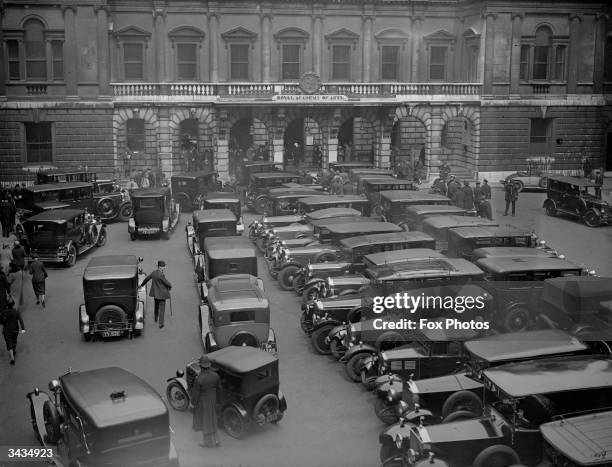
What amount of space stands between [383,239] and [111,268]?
7434 mm

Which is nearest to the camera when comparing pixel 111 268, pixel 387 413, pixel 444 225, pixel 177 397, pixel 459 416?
pixel 459 416

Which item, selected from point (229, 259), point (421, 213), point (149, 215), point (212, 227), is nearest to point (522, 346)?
point (229, 259)

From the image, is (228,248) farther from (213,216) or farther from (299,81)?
(299,81)

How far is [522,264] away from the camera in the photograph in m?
19.7

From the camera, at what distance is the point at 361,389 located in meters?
16.3

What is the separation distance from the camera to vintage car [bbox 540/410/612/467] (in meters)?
10.5

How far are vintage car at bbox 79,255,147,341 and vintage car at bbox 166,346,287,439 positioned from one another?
4.93 meters

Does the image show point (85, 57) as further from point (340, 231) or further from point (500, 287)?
point (500, 287)

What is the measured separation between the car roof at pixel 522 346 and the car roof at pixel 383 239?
7.68 meters

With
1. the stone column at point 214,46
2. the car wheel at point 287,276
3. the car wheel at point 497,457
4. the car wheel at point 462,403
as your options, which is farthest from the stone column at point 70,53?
the car wheel at point 497,457

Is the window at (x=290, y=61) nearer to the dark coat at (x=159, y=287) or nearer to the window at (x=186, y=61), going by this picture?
the window at (x=186, y=61)

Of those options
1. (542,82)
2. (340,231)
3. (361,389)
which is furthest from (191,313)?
(542,82)

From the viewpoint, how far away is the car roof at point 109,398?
460 inches

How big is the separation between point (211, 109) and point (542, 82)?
18.9 m
